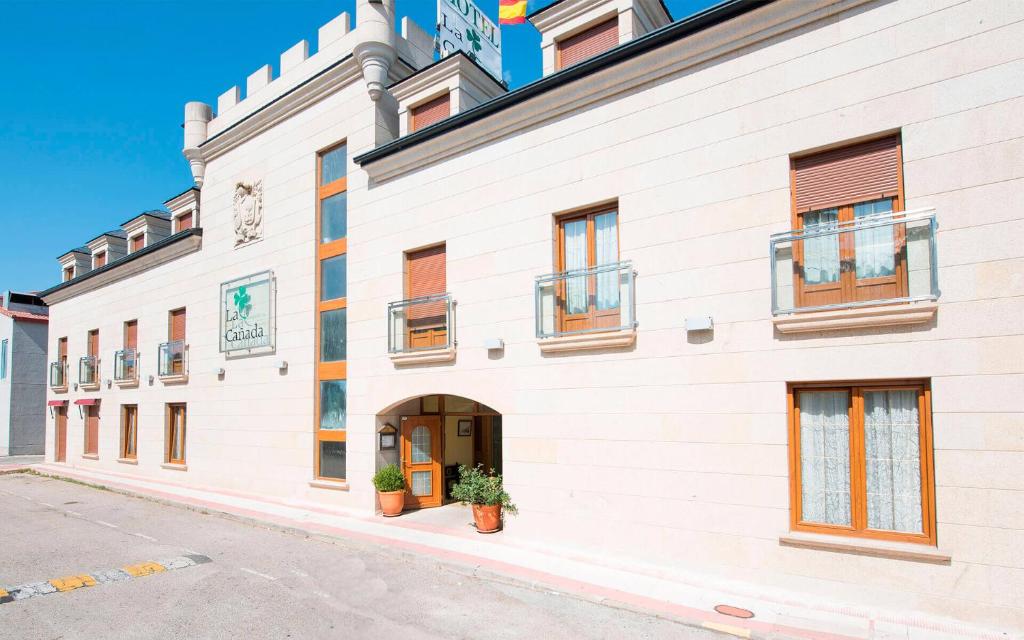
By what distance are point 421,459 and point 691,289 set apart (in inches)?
292

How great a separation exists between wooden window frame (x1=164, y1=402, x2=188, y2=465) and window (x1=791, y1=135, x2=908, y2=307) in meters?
17.9

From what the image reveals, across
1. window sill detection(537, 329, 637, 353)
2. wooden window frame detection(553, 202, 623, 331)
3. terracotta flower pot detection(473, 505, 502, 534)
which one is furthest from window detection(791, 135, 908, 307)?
terracotta flower pot detection(473, 505, 502, 534)

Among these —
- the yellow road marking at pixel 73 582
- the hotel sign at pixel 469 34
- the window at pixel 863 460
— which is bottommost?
the yellow road marking at pixel 73 582

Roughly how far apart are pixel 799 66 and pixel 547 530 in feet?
24.7

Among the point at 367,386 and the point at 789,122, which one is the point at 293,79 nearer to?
the point at 367,386

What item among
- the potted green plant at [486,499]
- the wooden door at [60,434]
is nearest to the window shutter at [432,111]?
the potted green plant at [486,499]

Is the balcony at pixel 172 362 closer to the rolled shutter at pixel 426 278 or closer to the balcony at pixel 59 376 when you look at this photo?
the balcony at pixel 59 376

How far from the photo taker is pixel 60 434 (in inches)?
1024

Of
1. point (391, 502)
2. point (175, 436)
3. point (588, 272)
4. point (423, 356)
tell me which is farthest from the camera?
point (175, 436)

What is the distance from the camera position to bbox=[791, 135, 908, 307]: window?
24.5 feet

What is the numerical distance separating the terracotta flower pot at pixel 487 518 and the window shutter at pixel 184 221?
618 inches

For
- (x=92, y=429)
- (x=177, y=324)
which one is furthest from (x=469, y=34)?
(x=92, y=429)

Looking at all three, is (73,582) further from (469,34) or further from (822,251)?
(469,34)

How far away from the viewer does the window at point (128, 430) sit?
71.4 ft
